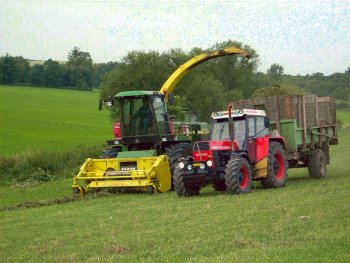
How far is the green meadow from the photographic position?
8312 millimetres

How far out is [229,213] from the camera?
11.8 metres

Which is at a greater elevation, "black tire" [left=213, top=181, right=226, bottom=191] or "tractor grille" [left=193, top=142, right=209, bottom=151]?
"tractor grille" [left=193, top=142, right=209, bottom=151]

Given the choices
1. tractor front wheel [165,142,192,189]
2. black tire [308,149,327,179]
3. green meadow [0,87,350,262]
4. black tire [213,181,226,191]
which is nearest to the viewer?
green meadow [0,87,350,262]

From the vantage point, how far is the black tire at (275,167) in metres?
16.8

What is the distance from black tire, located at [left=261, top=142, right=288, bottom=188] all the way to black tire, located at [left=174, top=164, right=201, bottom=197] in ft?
6.75

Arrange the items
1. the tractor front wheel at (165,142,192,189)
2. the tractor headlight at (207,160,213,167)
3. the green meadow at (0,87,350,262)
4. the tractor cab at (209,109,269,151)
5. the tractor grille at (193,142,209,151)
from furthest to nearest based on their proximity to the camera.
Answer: the tractor front wheel at (165,142,192,189)
the tractor cab at (209,109,269,151)
the tractor grille at (193,142,209,151)
the tractor headlight at (207,160,213,167)
the green meadow at (0,87,350,262)

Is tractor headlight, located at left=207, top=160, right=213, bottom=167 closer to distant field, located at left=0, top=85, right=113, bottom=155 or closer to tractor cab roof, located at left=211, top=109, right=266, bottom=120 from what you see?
tractor cab roof, located at left=211, top=109, right=266, bottom=120

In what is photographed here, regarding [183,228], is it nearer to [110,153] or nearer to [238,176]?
[238,176]

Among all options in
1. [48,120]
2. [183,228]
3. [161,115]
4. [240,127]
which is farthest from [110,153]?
[48,120]

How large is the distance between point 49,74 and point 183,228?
249 feet

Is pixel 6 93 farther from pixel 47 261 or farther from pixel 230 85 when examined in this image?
pixel 47 261

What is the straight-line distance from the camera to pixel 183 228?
34.2 ft

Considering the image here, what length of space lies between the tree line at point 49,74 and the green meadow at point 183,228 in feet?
205

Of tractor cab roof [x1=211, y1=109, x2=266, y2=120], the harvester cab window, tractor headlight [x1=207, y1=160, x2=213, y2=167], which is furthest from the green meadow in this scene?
the harvester cab window
